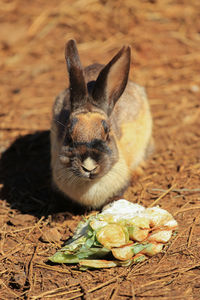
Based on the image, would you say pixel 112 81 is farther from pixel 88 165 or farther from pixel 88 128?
pixel 88 165

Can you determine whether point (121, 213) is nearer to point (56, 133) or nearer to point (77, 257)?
point (77, 257)

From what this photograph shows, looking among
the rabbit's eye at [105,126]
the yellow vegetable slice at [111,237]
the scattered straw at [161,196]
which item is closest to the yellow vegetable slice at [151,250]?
the yellow vegetable slice at [111,237]

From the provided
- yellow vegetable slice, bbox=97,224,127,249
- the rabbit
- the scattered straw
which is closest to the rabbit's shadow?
the rabbit

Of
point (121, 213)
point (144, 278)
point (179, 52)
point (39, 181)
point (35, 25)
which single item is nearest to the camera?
point (144, 278)

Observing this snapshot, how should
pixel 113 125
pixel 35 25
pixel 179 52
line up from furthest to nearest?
pixel 35 25
pixel 179 52
pixel 113 125

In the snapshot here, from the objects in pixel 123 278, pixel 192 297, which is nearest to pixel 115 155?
pixel 123 278

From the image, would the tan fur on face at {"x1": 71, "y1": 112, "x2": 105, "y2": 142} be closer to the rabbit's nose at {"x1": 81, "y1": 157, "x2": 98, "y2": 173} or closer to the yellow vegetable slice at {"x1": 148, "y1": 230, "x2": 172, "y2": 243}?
the rabbit's nose at {"x1": 81, "y1": 157, "x2": 98, "y2": 173}
